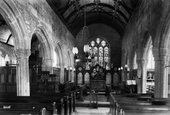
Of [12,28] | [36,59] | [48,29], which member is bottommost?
[36,59]

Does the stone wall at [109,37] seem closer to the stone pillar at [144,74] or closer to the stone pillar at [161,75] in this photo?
the stone pillar at [144,74]

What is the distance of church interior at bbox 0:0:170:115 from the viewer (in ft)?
20.0

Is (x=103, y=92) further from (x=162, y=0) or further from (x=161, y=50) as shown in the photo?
(x=162, y=0)

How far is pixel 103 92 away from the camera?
18.1 metres

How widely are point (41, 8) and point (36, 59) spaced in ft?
19.8

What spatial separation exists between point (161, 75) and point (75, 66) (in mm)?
17819

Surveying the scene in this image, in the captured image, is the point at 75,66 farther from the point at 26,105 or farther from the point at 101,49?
the point at 26,105

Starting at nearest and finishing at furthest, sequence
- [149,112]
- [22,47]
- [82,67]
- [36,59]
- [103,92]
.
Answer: [149,112] < [22,47] < [36,59] < [103,92] < [82,67]

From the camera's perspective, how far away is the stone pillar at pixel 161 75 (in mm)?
8297

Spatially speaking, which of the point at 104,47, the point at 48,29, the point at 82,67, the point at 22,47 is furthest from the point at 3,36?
the point at 104,47

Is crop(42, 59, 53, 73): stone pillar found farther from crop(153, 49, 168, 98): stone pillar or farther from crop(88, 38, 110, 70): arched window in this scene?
crop(88, 38, 110, 70): arched window

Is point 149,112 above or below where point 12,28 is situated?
below

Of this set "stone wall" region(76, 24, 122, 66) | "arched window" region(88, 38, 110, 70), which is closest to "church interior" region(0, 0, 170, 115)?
"stone wall" region(76, 24, 122, 66)

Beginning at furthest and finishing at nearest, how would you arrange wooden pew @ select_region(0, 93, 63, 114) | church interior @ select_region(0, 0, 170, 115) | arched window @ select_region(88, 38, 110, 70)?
arched window @ select_region(88, 38, 110, 70) → church interior @ select_region(0, 0, 170, 115) → wooden pew @ select_region(0, 93, 63, 114)
